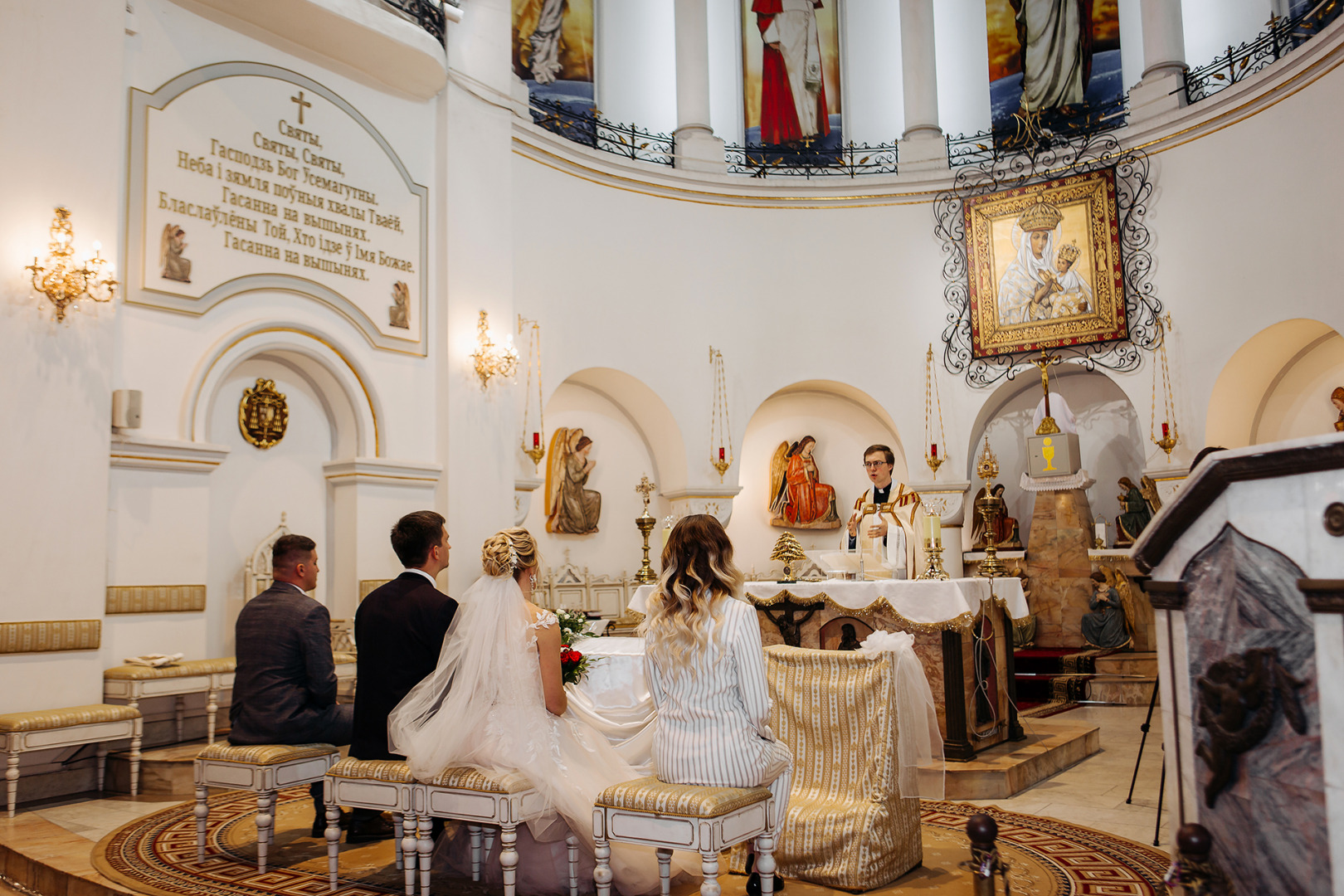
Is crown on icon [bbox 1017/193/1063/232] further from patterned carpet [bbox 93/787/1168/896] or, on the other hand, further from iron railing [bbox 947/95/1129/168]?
patterned carpet [bbox 93/787/1168/896]

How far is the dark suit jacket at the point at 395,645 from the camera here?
179 inches

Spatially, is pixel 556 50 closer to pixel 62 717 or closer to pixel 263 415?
pixel 263 415

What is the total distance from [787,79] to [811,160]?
1.16m

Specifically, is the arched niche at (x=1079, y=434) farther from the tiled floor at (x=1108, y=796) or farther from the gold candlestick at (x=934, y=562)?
the gold candlestick at (x=934, y=562)

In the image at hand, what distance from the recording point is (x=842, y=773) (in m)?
4.65

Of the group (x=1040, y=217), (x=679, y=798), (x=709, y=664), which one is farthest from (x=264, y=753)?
(x=1040, y=217)

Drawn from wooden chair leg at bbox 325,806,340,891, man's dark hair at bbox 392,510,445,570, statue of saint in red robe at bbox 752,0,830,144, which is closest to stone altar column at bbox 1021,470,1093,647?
statue of saint in red robe at bbox 752,0,830,144

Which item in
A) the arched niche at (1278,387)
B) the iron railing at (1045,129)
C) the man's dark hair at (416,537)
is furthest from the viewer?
the iron railing at (1045,129)

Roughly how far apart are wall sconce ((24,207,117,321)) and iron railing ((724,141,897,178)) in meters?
8.00

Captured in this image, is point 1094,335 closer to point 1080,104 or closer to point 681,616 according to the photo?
point 1080,104

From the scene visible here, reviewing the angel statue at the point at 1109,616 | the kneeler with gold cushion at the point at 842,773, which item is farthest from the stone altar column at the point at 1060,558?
the kneeler with gold cushion at the point at 842,773

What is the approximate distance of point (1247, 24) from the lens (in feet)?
39.3

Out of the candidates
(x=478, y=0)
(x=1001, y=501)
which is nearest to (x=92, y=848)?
(x=478, y=0)

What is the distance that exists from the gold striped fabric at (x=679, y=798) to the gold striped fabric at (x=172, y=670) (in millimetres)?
3825
